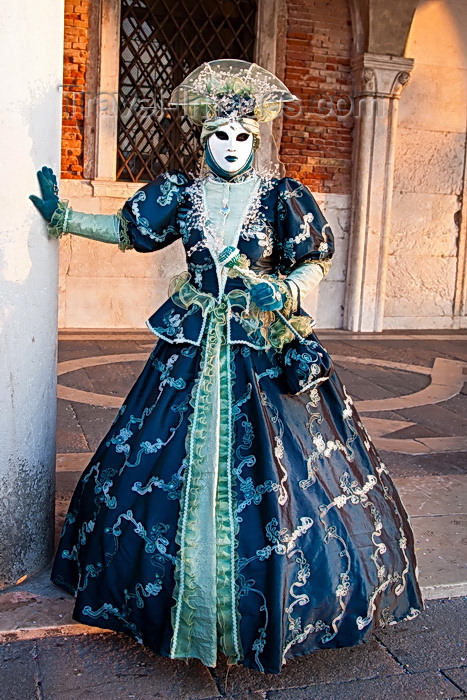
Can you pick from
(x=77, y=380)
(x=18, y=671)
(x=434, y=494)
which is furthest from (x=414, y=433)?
(x=18, y=671)

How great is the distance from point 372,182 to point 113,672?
674 cm

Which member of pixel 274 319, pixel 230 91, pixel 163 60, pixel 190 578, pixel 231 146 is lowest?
pixel 190 578

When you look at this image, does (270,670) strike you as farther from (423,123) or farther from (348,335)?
(423,123)

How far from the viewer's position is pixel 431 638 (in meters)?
2.56

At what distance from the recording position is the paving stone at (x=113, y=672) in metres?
2.20

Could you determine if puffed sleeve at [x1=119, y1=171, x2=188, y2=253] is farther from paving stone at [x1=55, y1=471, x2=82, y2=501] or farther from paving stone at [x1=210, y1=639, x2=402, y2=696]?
paving stone at [x1=55, y1=471, x2=82, y2=501]

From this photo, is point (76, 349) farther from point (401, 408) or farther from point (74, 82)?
point (401, 408)

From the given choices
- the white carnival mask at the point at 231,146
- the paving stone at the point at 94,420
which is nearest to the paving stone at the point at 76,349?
the paving stone at the point at 94,420

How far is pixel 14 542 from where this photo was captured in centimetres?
266

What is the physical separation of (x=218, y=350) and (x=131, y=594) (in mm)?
712

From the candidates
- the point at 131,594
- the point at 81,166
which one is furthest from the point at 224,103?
the point at 81,166

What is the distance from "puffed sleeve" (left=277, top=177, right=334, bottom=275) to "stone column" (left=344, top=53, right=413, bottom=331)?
19.3ft

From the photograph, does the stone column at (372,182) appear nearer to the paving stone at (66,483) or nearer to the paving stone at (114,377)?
the paving stone at (114,377)

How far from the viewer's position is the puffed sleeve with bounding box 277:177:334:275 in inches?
101
